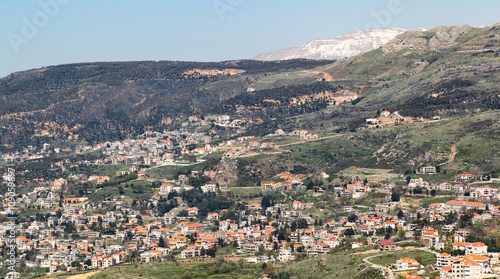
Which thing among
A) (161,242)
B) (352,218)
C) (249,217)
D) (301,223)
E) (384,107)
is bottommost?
(161,242)

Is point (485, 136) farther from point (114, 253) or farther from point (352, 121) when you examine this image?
point (114, 253)

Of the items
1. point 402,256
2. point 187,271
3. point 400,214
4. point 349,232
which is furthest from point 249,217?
point 402,256

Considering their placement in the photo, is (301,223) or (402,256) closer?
(402,256)

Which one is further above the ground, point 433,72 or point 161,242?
point 433,72

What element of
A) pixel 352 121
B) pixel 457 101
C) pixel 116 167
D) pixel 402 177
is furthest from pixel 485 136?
pixel 116 167

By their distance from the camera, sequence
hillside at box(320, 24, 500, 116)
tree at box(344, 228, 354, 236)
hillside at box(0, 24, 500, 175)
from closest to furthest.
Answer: tree at box(344, 228, 354, 236) → hillside at box(0, 24, 500, 175) → hillside at box(320, 24, 500, 116)

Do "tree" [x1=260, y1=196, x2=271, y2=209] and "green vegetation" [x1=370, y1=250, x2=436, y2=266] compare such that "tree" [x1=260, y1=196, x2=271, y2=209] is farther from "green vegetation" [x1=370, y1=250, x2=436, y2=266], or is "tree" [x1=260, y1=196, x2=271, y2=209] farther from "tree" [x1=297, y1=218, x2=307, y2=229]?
"green vegetation" [x1=370, y1=250, x2=436, y2=266]

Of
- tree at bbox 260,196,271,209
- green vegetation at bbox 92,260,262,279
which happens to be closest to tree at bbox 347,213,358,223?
tree at bbox 260,196,271,209

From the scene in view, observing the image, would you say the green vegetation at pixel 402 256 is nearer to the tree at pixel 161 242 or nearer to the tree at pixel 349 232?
the tree at pixel 349 232

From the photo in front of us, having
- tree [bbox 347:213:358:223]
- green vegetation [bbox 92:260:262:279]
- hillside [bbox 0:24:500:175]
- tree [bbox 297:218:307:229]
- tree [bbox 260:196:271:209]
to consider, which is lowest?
green vegetation [bbox 92:260:262:279]

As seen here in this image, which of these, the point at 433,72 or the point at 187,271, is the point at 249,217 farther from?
the point at 433,72
